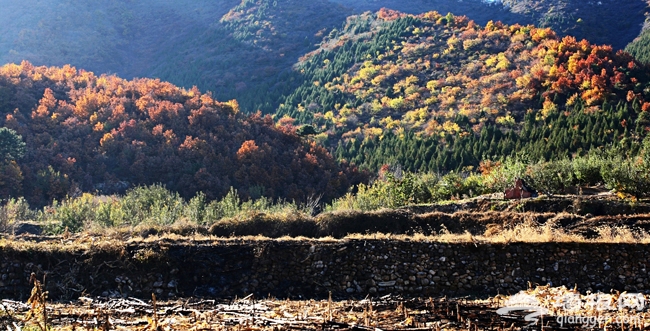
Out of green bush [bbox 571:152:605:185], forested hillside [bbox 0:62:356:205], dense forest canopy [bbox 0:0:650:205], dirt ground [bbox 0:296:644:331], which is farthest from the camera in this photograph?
dense forest canopy [bbox 0:0:650:205]

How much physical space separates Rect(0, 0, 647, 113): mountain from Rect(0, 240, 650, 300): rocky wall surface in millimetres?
79816

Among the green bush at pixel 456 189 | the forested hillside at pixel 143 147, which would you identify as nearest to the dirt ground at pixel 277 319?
the green bush at pixel 456 189

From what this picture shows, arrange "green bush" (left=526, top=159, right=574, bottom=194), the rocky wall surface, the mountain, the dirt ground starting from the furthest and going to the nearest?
the mountain
"green bush" (left=526, top=159, right=574, bottom=194)
the rocky wall surface
the dirt ground

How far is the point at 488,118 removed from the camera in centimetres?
6406

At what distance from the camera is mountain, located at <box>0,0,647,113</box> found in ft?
367

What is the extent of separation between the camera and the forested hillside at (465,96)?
180ft

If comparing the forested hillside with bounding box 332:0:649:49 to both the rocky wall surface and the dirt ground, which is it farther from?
the dirt ground

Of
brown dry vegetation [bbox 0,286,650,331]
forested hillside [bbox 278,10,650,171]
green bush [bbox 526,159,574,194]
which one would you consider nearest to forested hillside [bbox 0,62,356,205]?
forested hillside [bbox 278,10,650,171]

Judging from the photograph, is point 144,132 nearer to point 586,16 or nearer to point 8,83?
point 8,83

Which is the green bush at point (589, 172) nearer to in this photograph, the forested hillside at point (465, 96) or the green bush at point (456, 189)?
the green bush at point (456, 189)

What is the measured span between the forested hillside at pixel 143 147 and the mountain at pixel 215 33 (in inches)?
1337

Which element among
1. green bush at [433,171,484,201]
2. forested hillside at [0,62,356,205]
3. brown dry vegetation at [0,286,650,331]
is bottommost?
brown dry vegetation at [0,286,650,331]

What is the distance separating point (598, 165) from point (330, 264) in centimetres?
2559

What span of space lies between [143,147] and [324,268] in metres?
42.1
